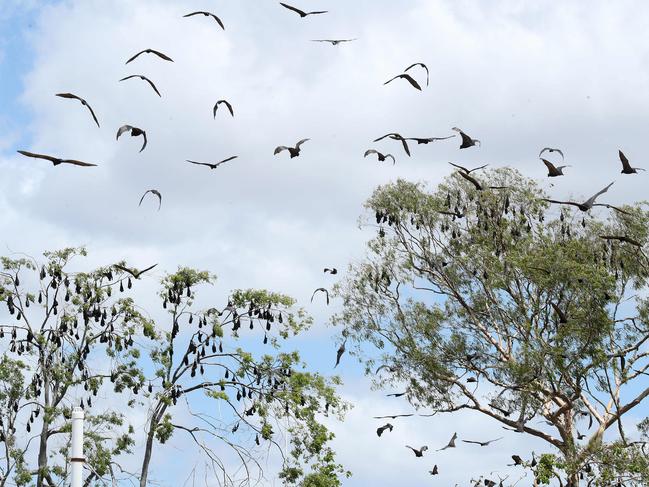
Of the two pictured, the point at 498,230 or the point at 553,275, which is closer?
the point at 553,275

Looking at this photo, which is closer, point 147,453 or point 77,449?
point 77,449

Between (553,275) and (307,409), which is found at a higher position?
(553,275)

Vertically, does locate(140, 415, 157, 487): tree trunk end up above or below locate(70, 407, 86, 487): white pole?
above

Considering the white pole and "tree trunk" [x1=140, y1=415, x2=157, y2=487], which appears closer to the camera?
the white pole

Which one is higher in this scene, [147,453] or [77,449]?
[147,453]

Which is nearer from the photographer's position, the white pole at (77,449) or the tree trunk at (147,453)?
the white pole at (77,449)


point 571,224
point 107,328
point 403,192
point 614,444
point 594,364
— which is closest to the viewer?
point 614,444

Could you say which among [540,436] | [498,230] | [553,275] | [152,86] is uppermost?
[498,230]

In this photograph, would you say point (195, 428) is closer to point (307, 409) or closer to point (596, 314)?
point (307, 409)

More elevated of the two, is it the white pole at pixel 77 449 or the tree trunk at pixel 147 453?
the tree trunk at pixel 147 453

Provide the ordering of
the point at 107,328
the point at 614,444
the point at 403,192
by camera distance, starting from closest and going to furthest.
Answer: the point at 614,444, the point at 107,328, the point at 403,192

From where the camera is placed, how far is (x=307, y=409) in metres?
29.7

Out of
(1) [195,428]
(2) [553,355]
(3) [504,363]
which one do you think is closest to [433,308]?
(3) [504,363]

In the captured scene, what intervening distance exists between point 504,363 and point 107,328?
10895 millimetres
